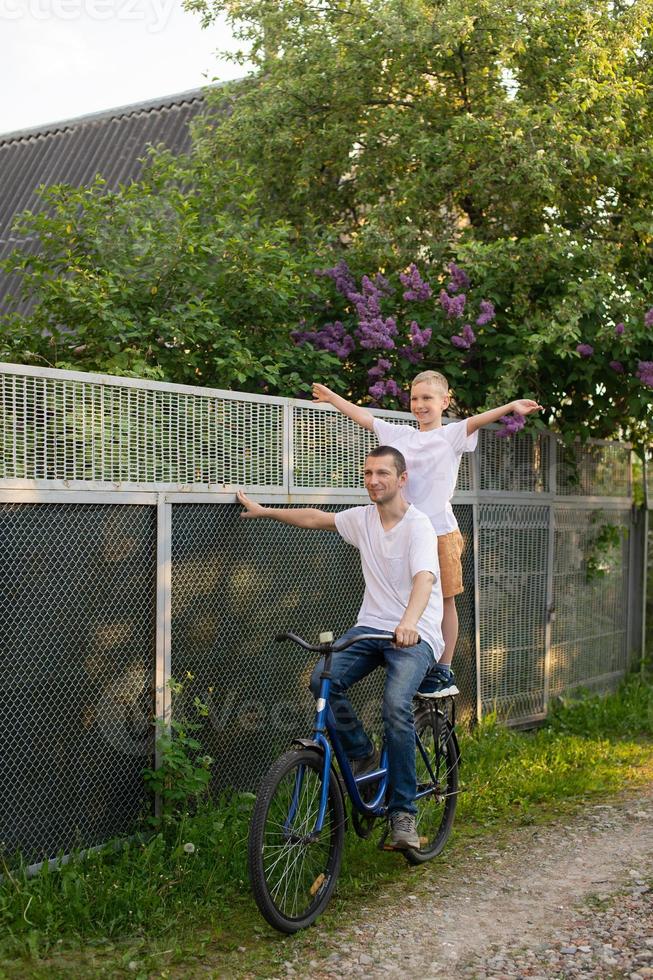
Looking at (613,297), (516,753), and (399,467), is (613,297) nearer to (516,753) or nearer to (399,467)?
(516,753)

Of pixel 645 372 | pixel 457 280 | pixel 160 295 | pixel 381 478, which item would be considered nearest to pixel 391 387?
pixel 457 280

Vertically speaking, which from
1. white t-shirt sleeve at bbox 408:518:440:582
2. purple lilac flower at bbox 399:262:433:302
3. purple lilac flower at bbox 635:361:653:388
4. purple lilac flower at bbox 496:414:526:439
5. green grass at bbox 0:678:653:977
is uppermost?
purple lilac flower at bbox 399:262:433:302

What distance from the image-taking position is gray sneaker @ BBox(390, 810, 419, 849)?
16.5ft

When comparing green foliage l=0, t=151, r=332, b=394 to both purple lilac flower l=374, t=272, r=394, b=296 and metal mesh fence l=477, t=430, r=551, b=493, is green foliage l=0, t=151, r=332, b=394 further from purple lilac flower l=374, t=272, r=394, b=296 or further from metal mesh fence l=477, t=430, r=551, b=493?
metal mesh fence l=477, t=430, r=551, b=493

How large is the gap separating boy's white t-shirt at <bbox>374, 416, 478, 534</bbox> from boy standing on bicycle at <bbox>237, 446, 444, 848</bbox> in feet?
3.20

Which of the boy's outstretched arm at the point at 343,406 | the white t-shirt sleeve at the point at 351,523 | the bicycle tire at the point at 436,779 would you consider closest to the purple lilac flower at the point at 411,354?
the boy's outstretched arm at the point at 343,406

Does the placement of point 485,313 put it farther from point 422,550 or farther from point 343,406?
point 422,550

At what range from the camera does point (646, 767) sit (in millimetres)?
7562

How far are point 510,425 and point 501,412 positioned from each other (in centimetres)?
225

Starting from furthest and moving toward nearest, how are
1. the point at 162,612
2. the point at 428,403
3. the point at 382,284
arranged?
the point at 382,284 < the point at 428,403 < the point at 162,612

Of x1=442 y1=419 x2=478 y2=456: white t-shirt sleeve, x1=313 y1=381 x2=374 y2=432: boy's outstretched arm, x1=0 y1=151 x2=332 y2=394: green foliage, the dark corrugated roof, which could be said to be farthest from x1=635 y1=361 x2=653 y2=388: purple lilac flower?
the dark corrugated roof

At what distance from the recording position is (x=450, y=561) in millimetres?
6512

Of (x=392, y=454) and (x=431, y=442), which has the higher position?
(x=431, y=442)

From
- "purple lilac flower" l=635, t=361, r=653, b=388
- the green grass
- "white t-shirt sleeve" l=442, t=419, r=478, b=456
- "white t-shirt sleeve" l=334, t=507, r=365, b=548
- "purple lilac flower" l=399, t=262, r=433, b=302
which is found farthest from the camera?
"purple lilac flower" l=399, t=262, r=433, b=302
